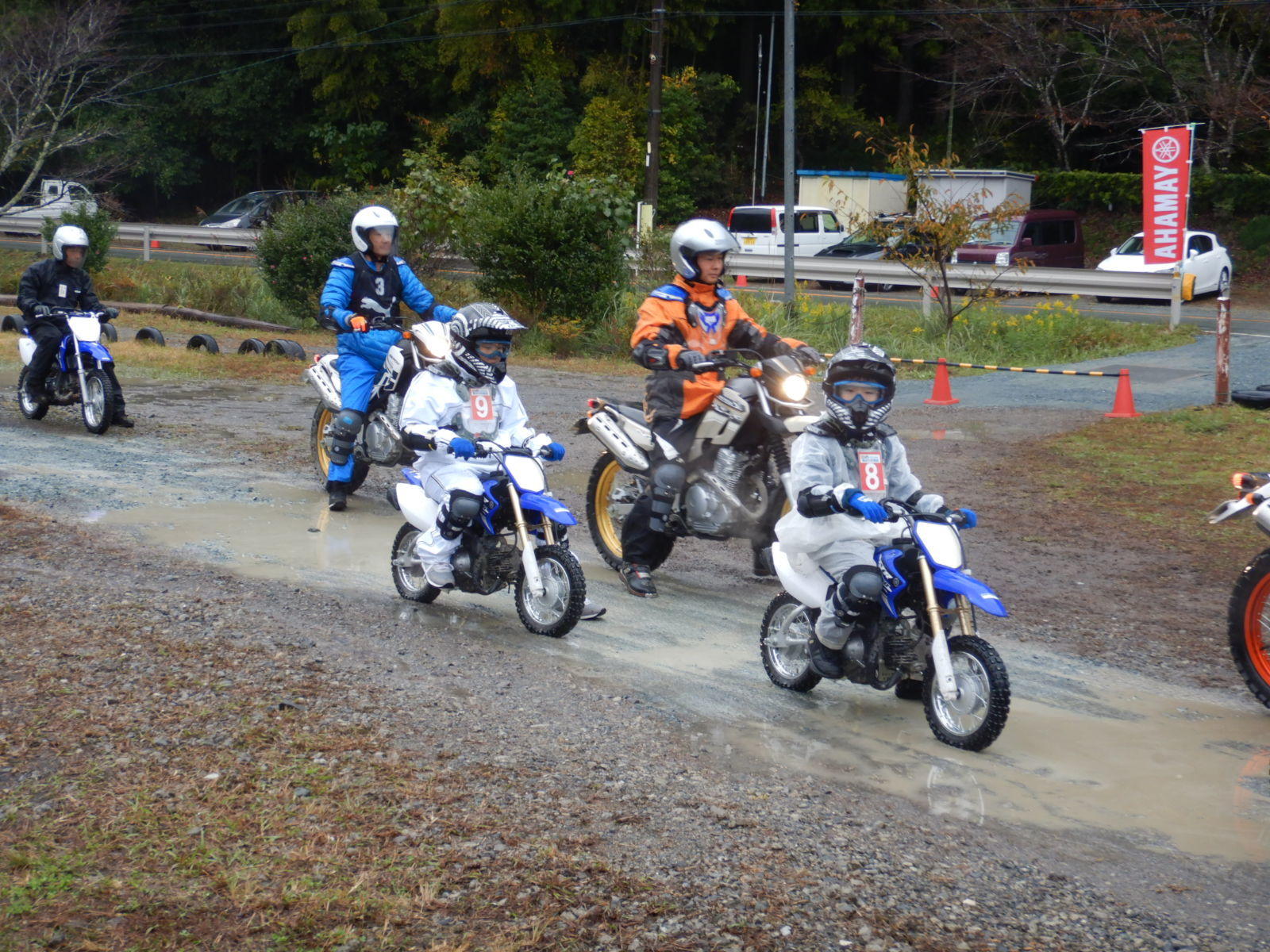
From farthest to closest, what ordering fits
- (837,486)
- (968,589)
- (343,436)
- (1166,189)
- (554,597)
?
(1166,189), (343,436), (554,597), (837,486), (968,589)

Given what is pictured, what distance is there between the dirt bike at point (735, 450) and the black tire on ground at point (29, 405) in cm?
684

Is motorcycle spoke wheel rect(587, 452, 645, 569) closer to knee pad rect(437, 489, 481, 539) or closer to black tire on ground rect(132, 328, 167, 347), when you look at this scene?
knee pad rect(437, 489, 481, 539)

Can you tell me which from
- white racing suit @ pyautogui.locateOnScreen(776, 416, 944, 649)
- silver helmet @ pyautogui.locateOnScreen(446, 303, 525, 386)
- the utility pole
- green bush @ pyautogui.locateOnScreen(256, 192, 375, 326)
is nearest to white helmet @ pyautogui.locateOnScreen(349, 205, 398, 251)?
silver helmet @ pyautogui.locateOnScreen(446, 303, 525, 386)

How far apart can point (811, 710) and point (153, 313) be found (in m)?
18.9

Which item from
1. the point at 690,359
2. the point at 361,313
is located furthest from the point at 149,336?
the point at 690,359

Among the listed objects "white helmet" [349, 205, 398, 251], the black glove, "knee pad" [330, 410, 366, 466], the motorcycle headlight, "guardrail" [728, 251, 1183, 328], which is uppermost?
"guardrail" [728, 251, 1183, 328]

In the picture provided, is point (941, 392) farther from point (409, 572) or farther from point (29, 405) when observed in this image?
point (409, 572)

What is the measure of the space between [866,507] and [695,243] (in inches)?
115

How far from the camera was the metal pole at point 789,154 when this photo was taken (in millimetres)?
23344

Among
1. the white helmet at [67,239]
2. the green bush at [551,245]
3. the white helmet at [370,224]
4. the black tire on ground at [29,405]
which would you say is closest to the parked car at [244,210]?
the green bush at [551,245]

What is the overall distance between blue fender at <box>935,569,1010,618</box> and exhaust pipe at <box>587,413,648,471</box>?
2885 millimetres

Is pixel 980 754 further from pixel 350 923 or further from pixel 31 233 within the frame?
pixel 31 233

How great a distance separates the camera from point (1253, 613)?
6.05 metres

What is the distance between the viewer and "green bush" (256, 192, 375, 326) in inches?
821
